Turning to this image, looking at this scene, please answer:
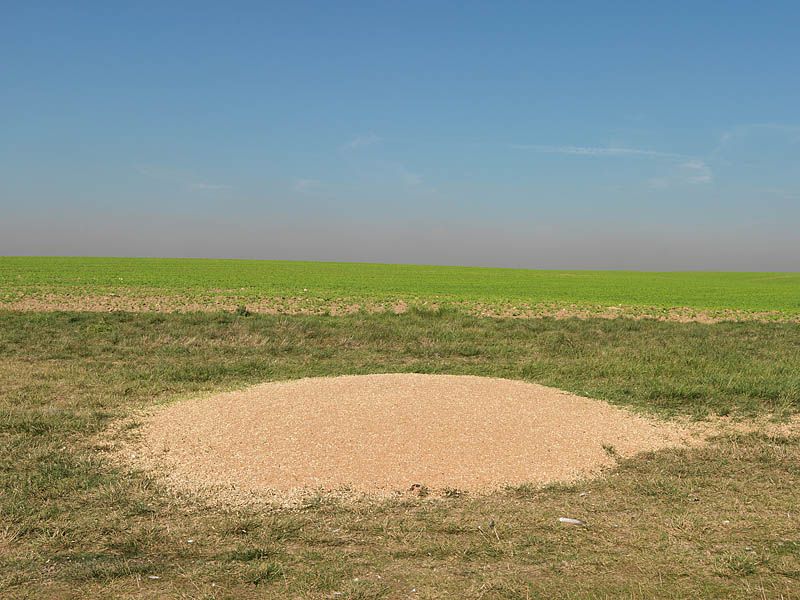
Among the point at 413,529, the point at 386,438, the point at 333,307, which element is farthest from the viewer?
the point at 333,307

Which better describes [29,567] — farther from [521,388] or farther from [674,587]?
[521,388]

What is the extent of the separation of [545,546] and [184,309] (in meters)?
16.2

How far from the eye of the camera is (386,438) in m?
6.67

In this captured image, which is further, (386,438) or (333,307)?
(333,307)

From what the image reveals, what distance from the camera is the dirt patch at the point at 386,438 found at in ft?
19.0

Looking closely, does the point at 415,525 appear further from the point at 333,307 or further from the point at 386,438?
the point at 333,307

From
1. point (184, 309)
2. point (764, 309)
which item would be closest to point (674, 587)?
point (184, 309)

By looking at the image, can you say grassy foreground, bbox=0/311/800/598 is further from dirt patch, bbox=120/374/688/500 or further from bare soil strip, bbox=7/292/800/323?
bare soil strip, bbox=7/292/800/323

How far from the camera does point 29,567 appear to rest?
13.3 feet

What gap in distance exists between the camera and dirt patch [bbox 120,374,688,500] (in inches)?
228

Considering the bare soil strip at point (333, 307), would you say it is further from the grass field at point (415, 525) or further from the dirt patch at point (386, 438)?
the dirt patch at point (386, 438)

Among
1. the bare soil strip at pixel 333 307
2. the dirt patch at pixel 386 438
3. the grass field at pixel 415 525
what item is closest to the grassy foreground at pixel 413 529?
the grass field at pixel 415 525

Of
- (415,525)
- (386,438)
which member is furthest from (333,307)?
(415,525)

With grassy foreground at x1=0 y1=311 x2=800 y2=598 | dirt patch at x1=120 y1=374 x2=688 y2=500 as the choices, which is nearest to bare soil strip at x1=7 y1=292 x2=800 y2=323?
grassy foreground at x1=0 y1=311 x2=800 y2=598
